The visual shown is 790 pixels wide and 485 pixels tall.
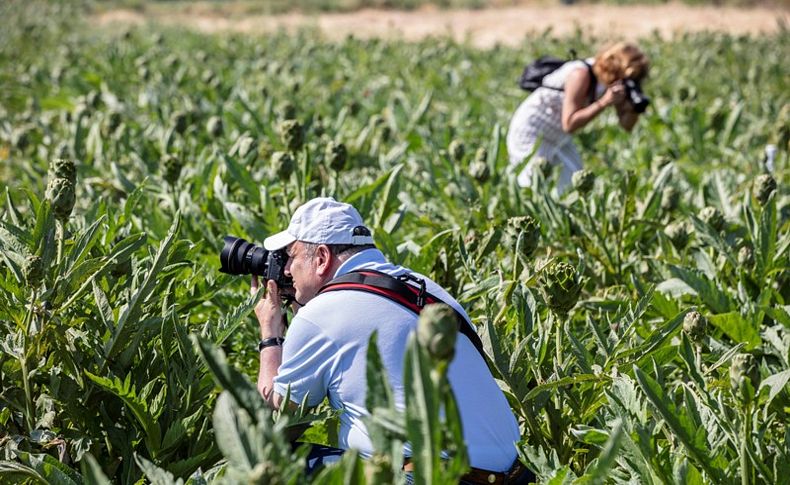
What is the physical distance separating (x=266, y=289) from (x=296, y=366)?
446 millimetres

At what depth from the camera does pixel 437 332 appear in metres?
1.22

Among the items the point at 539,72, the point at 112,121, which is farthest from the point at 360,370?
the point at 112,121

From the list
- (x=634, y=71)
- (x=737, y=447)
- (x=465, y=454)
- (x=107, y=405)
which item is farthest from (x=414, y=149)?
(x=465, y=454)

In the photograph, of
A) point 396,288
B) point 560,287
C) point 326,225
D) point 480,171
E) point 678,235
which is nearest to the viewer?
point 396,288

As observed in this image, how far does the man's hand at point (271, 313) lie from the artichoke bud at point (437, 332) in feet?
4.38

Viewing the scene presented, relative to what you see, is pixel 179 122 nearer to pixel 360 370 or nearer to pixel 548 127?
pixel 548 127

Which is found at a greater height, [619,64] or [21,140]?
[619,64]

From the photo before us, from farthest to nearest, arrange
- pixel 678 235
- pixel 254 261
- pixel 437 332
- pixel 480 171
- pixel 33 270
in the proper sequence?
pixel 480 171 < pixel 678 235 < pixel 254 261 < pixel 33 270 < pixel 437 332

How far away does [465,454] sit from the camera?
1.31 meters

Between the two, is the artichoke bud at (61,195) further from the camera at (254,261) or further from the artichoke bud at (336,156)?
the artichoke bud at (336,156)

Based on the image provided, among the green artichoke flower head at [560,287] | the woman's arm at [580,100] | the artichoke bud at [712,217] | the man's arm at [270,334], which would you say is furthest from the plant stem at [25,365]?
the woman's arm at [580,100]

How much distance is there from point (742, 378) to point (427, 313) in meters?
0.76

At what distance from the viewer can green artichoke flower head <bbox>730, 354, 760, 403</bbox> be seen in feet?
5.70

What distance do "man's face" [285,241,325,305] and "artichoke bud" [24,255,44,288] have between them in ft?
1.99
